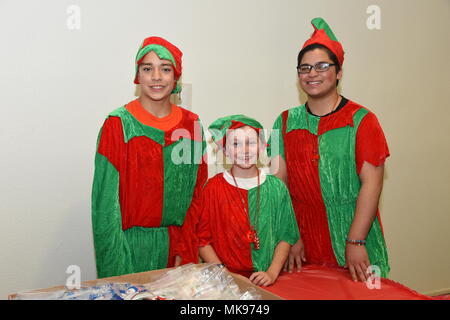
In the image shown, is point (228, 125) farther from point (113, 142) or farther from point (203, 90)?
point (203, 90)

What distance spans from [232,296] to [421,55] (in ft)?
9.11

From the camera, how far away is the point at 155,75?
71.4 inches

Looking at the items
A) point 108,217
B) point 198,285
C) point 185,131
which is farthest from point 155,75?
point 198,285

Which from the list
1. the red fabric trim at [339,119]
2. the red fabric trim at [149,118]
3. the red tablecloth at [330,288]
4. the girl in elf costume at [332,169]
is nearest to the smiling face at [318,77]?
the girl in elf costume at [332,169]

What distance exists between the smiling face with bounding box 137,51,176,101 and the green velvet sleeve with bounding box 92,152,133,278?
0.34m

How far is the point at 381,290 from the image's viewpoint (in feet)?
5.05

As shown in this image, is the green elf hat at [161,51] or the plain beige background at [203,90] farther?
the plain beige background at [203,90]

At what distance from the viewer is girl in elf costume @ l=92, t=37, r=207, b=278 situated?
1777 mm

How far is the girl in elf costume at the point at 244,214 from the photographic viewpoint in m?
1.73

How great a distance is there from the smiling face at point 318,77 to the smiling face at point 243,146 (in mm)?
369

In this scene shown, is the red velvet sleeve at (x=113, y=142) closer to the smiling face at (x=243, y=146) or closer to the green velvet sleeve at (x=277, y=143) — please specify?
the smiling face at (x=243, y=146)

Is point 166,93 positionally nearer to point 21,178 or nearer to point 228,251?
point 228,251

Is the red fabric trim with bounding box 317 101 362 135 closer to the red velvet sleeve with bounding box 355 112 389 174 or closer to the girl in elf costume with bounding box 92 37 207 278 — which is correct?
the red velvet sleeve with bounding box 355 112 389 174

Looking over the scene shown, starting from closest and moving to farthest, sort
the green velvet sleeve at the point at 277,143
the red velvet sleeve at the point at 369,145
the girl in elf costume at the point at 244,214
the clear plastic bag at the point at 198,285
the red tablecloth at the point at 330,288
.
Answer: the clear plastic bag at the point at 198,285 → the red tablecloth at the point at 330,288 → the girl in elf costume at the point at 244,214 → the red velvet sleeve at the point at 369,145 → the green velvet sleeve at the point at 277,143
